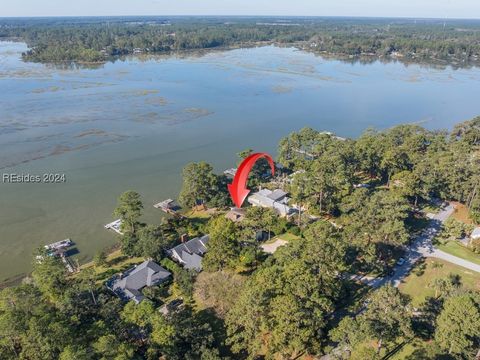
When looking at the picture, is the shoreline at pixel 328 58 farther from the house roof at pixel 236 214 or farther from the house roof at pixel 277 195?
the house roof at pixel 236 214

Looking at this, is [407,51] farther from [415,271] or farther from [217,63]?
[415,271]

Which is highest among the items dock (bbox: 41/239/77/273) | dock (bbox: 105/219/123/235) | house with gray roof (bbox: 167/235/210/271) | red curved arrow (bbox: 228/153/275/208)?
red curved arrow (bbox: 228/153/275/208)

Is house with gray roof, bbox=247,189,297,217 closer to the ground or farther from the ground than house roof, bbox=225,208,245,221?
farther from the ground

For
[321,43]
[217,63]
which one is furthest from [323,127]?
[321,43]

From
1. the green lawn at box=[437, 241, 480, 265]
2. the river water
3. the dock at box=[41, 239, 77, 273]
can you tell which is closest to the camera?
the green lawn at box=[437, 241, 480, 265]

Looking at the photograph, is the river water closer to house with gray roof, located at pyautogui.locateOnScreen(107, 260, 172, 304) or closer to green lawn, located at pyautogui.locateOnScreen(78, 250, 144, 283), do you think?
green lawn, located at pyautogui.locateOnScreen(78, 250, 144, 283)

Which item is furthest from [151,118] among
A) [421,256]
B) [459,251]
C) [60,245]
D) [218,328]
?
[459,251]

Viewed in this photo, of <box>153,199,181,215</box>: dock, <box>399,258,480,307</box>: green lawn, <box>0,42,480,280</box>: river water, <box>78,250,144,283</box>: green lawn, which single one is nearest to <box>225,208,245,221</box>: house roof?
<box>153,199,181,215</box>: dock
